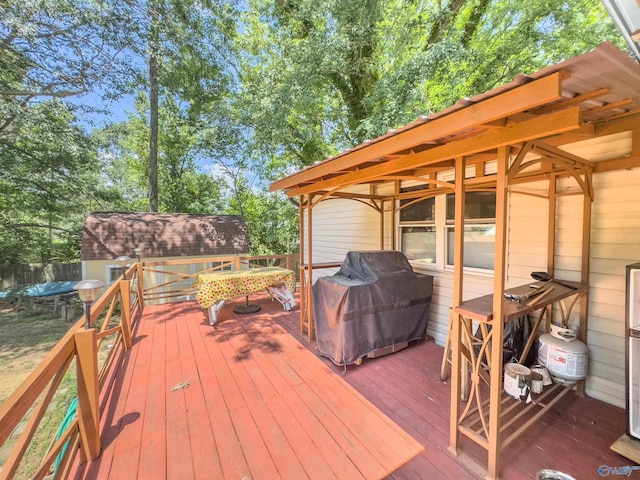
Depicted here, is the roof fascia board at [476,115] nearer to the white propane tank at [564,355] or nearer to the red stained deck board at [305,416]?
the white propane tank at [564,355]

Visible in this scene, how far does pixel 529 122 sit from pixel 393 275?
2.18 m

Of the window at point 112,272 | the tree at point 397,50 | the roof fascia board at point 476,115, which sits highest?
the tree at point 397,50

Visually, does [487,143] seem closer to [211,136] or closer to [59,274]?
[211,136]

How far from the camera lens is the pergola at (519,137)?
1318mm

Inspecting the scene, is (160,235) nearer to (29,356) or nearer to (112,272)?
(112,272)

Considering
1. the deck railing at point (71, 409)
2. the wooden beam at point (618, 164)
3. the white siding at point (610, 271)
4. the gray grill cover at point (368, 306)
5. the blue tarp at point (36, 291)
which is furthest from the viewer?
the blue tarp at point (36, 291)

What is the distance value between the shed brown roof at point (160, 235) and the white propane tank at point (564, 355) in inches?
391

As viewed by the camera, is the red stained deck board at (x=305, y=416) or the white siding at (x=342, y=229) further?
the white siding at (x=342, y=229)

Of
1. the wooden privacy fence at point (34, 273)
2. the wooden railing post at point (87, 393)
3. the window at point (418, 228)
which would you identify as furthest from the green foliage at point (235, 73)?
the wooden railing post at point (87, 393)

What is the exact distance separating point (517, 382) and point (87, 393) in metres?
3.40

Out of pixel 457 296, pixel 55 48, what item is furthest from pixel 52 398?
pixel 55 48

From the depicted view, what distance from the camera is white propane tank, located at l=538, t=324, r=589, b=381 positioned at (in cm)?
238

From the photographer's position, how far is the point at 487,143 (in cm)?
177

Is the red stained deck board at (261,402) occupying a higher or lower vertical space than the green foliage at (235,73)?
lower
